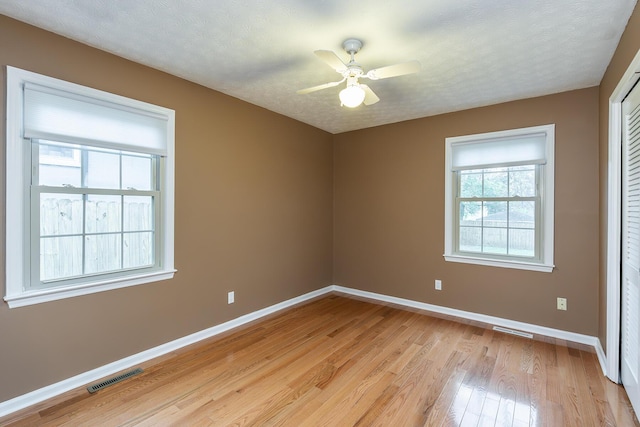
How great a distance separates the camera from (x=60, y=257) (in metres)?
2.21

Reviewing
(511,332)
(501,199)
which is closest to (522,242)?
(501,199)

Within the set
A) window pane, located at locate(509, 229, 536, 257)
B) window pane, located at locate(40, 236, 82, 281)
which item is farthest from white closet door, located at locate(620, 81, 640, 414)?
window pane, located at locate(40, 236, 82, 281)

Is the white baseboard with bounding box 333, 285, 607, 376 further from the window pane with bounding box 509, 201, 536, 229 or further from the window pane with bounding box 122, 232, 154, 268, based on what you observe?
the window pane with bounding box 122, 232, 154, 268

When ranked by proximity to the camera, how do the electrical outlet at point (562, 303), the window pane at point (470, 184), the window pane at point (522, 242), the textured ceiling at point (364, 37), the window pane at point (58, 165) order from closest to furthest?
the textured ceiling at point (364, 37), the window pane at point (58, 165), the electrical outlet at point (562, 303), the window pane at point (522, 242), the window pane at point (470, 184)

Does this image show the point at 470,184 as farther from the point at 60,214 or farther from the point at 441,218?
the point at 60,214

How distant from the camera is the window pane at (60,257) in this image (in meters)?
2.14

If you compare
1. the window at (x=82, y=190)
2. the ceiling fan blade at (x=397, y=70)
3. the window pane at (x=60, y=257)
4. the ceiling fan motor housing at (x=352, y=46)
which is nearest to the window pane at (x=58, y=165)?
the window at (x=82, y=190)

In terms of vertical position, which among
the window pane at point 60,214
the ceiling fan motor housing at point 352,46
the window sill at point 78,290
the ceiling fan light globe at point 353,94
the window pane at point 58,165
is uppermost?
the ceiling fan motor housing at point 352,46

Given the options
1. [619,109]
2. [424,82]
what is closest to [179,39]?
[424,82]

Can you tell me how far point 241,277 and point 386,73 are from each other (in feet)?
8.39

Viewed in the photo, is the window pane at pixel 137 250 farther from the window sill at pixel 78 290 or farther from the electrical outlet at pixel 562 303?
the electrical outlet at pixel 562 303

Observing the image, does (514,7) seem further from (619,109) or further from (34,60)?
(34,60)

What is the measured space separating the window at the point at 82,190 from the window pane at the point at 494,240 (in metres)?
3.42

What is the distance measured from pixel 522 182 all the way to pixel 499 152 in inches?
16.2
